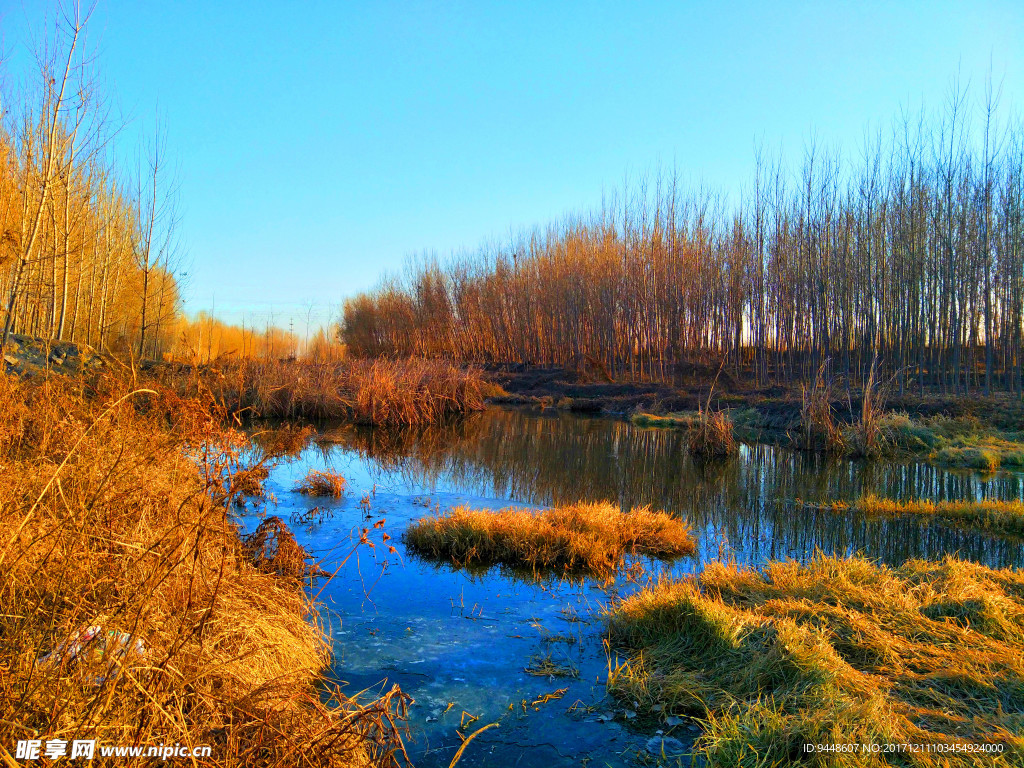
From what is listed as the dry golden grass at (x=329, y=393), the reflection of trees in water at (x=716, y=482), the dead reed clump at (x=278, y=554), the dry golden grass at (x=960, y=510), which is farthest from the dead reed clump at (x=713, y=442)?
the dead reed clump at (x=278, y=554)

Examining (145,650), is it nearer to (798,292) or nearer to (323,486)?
(323,486)

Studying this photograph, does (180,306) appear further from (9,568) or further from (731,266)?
(9,568)

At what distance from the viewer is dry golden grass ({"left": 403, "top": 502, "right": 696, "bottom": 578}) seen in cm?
527

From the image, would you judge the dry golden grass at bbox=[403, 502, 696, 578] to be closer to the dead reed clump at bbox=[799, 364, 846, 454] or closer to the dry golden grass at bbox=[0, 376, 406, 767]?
the dry golden grass at bbox=[0, 376, 406, 767]

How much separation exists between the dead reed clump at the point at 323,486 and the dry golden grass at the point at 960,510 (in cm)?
613

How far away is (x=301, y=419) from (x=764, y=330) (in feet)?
47.5

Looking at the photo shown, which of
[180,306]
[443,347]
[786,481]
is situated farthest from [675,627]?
[443,347]

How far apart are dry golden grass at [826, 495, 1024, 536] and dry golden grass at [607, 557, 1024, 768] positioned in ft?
8.07

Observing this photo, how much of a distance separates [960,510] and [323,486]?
7.57 m

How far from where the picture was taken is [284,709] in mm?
2082

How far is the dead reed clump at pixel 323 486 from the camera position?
7.36 metres

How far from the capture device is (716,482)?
9.11 metres

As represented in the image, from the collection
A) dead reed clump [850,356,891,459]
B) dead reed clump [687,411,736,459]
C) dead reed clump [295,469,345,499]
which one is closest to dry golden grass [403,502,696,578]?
dead reed clump [295,469,345,499]

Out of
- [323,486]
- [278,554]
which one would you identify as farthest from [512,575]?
[323,486]
